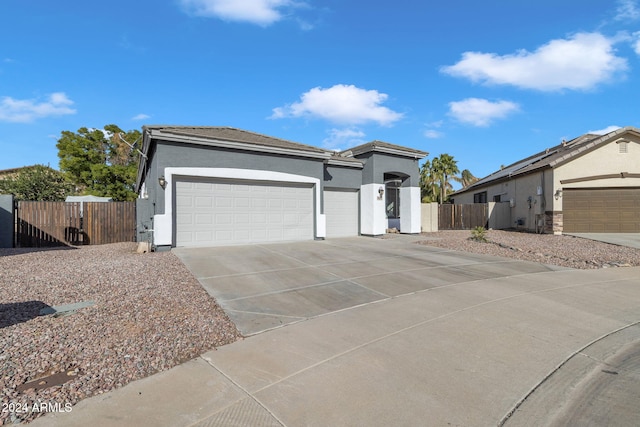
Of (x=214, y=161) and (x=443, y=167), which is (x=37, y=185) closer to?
(x=214, y=161)

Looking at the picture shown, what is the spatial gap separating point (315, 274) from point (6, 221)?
39.7ft

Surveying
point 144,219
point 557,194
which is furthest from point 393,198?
point 144,219

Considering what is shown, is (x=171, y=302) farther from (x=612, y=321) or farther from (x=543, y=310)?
(x=612, y=321)

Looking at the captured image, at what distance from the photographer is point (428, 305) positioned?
4914mm

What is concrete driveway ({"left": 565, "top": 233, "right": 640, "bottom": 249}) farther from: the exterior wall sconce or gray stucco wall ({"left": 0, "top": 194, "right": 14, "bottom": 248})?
gray stucco wall ({"left": 0, "top": 194, "right": 14, "bottom": 248})

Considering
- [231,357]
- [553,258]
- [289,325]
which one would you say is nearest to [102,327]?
[231,357]

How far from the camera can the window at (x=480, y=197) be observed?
25.4 metres

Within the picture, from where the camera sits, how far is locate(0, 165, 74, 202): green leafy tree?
2544 centimetres

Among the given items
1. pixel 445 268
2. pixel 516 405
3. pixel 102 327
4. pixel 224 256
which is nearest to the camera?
pixel 516 405

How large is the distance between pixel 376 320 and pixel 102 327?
3.39m

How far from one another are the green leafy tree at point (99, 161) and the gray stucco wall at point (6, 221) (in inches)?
601

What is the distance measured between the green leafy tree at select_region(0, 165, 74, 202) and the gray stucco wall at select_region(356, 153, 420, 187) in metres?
26.4

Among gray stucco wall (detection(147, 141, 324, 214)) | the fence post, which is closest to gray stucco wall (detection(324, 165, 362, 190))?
gray stucco wall (detection(147, 141, 324, 214))

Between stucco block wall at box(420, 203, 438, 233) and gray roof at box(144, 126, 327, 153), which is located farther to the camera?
stucco block wall at box(420, 203, 438, 233)
